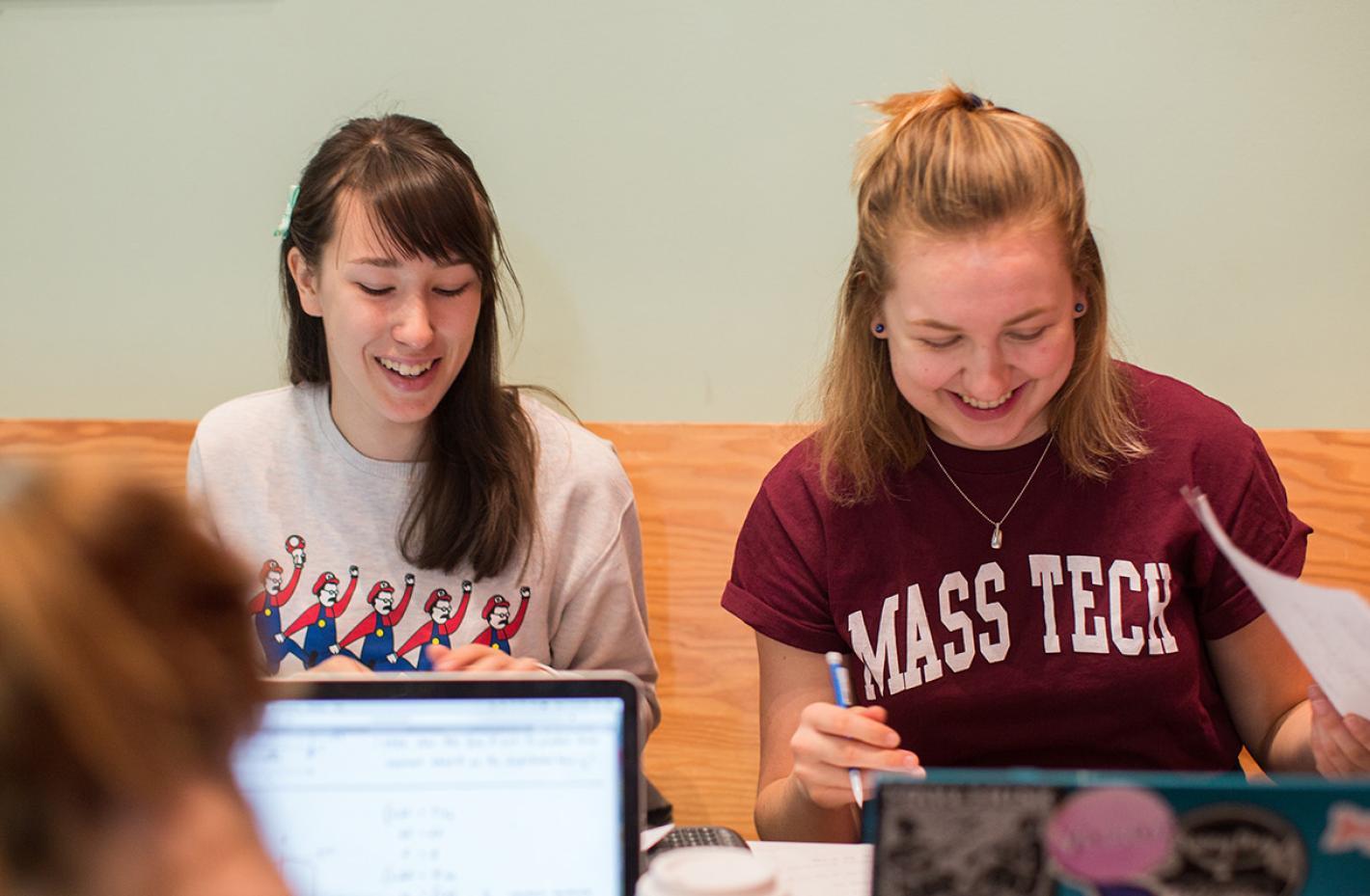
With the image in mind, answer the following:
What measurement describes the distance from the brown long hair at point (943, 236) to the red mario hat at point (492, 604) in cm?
37

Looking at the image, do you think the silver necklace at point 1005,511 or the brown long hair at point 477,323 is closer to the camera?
the silver necklace at point 1005,511

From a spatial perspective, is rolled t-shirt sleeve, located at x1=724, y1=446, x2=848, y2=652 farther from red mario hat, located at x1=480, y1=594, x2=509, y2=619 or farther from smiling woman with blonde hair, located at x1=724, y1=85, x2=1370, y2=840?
red mario hat, located at x1=480, y1=594, x2=509, y2=619

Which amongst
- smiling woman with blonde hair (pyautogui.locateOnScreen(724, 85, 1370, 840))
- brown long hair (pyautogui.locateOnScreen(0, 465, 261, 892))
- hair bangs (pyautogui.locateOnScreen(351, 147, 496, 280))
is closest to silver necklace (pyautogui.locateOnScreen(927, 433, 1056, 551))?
smiling woman with blonde hair (pyautogui.locateOnScreen(724, 85, 1370, 840))

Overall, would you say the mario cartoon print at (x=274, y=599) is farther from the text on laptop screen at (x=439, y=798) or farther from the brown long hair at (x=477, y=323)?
the text on laptop screen at (x=439, y=798)

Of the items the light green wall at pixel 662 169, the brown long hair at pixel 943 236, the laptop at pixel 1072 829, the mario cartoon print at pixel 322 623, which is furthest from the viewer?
the light green wall at pixel 662 169

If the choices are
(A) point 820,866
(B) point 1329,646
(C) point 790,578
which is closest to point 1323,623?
(B) point 1329,646

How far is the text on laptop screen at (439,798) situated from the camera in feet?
2.58

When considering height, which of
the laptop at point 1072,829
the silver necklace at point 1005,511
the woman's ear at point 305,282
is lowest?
the silver necklace at point 1005,511

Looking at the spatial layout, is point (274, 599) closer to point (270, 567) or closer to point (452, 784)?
point (270, 567)

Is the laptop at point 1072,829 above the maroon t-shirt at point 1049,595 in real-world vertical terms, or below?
above

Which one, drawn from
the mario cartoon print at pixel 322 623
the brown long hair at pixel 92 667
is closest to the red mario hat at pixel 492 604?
the mario cartoon print at pixel 322 623

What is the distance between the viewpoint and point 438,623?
133cm

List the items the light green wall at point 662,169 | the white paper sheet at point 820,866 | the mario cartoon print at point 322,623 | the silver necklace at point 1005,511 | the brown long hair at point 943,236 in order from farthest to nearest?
the light green wall at point 662,169 < the mario cartoon print at point 322,623 < the silver necklace at point 1005,511 < the brown long hair at point 943,236 < the white paper sheet at point 820,866

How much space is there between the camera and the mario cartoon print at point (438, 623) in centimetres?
132
